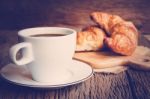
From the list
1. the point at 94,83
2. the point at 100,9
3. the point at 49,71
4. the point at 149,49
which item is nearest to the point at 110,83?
the point at 94,83

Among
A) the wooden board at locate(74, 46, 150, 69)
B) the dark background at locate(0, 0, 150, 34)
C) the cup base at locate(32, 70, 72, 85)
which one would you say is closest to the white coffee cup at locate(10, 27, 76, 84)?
the cup base at locate(32, 70, 72, 85)

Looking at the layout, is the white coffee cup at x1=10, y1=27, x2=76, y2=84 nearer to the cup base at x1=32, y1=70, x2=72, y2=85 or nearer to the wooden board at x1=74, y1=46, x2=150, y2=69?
the cup base at x1=32, y1=70, x2=72, y2=85

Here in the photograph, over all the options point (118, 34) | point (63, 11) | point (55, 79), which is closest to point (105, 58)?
point (118, 34)

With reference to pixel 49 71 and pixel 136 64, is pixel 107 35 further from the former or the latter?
pixel 49 71

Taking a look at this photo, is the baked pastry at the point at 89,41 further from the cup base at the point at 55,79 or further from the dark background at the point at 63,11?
the dark background at the point at 63,11

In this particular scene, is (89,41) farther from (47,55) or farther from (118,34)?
(47,55)
